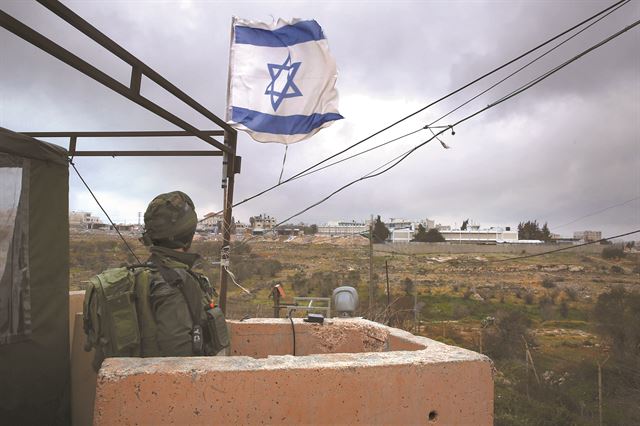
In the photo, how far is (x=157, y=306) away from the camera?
6.93 ft

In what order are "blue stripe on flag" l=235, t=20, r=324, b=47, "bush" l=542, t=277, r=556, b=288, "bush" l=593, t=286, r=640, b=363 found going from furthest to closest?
"bush" l=542, t=277, r=556, b=288 → "bush" l=593, t=286, r=640, b=363 → "blue stripe on flag" l=235, t=20, r=324, b=47

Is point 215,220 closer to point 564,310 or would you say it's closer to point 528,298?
point 564,310

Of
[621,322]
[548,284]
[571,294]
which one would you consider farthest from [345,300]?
[548,284]

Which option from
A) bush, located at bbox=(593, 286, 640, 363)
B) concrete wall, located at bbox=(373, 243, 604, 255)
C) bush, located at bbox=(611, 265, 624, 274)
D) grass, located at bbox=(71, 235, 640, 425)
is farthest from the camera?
concrete wall, located at bbox=(373, 243, 604, 255)

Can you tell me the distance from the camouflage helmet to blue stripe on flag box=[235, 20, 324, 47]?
311cm

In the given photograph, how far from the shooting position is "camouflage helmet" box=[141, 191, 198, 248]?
89.9 inches

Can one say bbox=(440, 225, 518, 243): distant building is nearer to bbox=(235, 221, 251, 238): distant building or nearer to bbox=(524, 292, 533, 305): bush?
bbox=(524, 292, 533, 305): bush

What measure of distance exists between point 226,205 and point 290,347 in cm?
161

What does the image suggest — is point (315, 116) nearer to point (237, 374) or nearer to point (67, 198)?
point (67, 198)

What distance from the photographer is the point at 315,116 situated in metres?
4.87

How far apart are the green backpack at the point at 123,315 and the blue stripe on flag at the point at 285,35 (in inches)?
138

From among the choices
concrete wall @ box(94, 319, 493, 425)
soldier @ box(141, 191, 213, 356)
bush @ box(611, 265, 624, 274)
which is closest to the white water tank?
concrete wall @ box(94, 319, 493, 425)

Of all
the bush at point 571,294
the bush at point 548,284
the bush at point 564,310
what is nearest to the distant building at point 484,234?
the bush at point 548,284

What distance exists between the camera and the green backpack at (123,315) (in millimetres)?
2025
